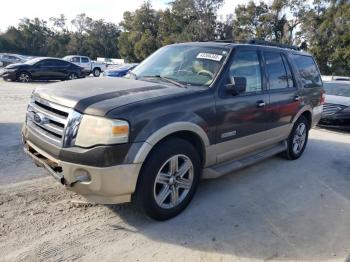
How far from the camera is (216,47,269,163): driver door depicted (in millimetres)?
4211

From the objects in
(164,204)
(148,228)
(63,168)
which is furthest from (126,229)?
(63,168)

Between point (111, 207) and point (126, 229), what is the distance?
50 cm

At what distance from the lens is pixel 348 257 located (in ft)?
11.0

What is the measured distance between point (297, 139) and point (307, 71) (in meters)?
1.26

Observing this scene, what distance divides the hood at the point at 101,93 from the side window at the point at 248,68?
914 millimetres

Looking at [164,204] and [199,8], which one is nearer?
[164,204]

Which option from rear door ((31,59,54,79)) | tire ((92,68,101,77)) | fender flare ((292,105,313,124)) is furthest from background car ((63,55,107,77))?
fender flare ((292,105,313,124))

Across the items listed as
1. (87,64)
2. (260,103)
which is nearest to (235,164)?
(260,103)

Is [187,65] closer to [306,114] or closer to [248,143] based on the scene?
[248,143]

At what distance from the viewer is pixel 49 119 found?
355 cm

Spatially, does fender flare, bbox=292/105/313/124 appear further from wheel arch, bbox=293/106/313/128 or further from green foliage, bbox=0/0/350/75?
green foliage, bbox=0/0/350/75

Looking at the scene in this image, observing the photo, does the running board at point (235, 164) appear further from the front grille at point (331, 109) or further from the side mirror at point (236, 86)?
the front grille at point (331, 109)

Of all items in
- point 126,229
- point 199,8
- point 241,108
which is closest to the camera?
point 126,229

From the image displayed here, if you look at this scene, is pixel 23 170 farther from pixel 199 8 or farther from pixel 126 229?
pixel 199 8
